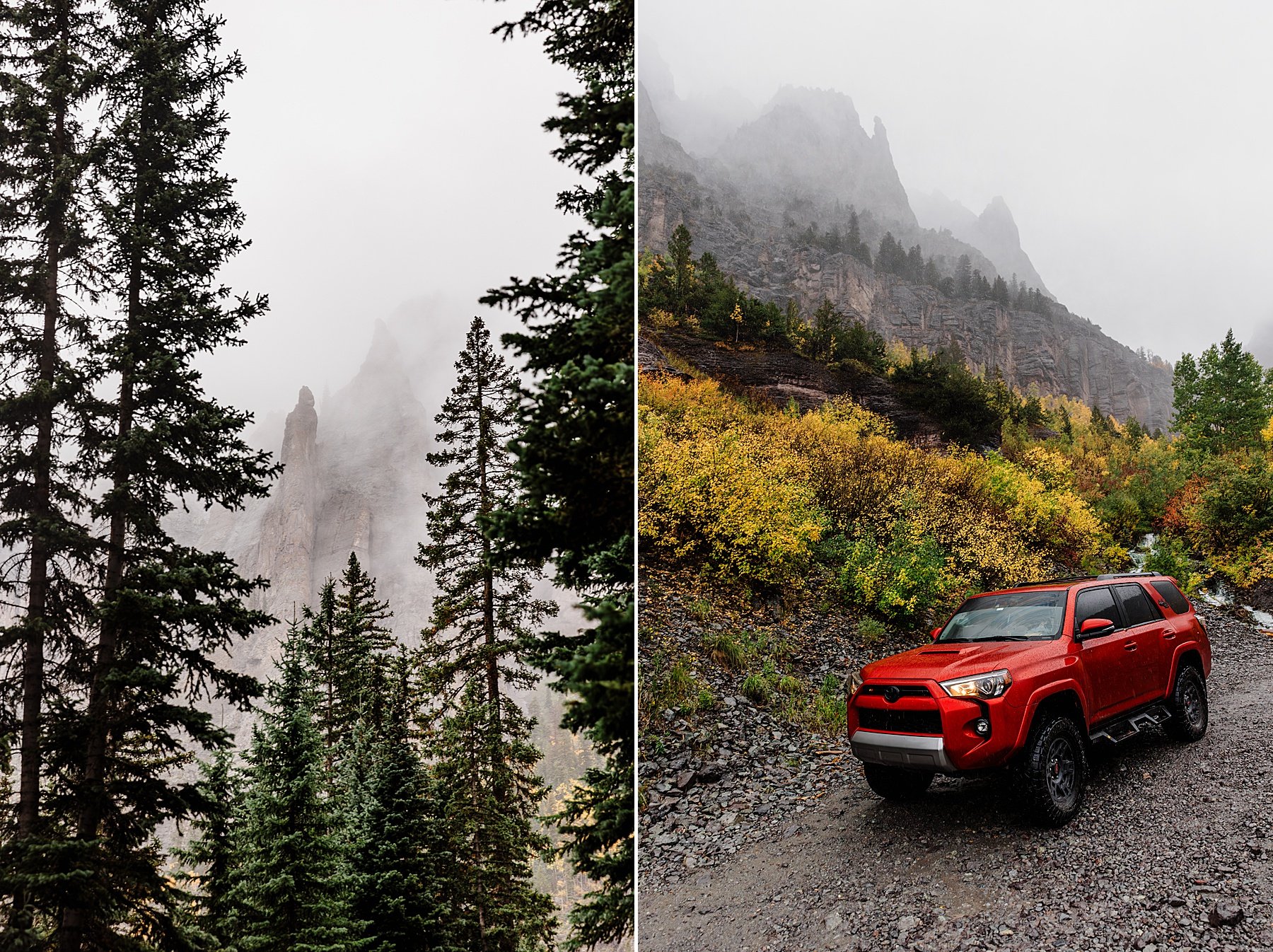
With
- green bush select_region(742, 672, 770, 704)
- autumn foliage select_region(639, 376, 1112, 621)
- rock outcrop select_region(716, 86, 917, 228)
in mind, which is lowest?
green bush select_region(742, 672, 770, 704)

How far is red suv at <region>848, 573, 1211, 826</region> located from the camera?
2408mm

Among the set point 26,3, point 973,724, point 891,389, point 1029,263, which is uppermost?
point 26,3

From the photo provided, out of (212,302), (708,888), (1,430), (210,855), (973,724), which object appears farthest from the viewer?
(210,855)

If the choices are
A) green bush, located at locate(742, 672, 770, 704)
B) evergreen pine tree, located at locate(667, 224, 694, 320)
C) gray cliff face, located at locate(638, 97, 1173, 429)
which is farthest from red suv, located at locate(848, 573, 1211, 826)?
evergreen pine tree, located at locate(667, 224, 694, 320)

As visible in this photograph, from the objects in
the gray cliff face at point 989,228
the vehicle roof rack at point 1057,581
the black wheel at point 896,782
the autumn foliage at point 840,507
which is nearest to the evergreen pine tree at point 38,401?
the autumn foliage at point 840,507

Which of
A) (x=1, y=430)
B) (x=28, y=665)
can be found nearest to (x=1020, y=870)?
(x=28, y=665)

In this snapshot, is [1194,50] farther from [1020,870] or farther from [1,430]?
[1,430]

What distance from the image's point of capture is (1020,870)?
214 cm

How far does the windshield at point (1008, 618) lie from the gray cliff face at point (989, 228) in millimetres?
1801

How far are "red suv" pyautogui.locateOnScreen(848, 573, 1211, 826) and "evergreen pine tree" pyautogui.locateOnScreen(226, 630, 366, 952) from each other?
6.92m

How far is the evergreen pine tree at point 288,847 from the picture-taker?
6.84 metres

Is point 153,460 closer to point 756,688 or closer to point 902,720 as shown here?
point 756,688

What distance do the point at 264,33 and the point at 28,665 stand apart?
252 inches

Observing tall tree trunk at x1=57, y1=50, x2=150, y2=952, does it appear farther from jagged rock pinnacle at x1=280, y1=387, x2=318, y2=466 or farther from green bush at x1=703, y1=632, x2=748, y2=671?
green bush at x1=703, y1=632, x2=748, y2=671
